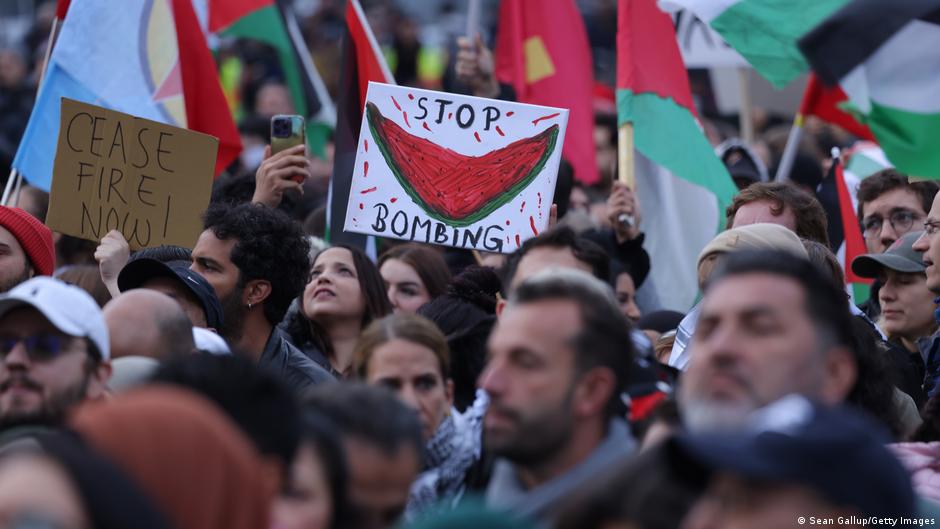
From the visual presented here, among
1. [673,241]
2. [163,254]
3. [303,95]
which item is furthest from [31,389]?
[303,95]

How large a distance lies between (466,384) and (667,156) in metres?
2.48

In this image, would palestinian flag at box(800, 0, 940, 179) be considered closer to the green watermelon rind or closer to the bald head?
the green watermelon rind

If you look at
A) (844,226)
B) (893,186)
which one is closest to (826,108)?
(844,226)

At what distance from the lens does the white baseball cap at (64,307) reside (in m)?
4.46

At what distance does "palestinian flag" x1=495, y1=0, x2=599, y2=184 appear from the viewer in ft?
28.9

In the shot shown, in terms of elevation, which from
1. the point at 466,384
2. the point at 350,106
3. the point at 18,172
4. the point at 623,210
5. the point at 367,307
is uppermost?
the point at 350,106

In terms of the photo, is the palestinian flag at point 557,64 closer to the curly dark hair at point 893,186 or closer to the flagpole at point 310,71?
the curly dark hair at point 893,186

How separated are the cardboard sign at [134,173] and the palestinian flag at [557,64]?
2.46 meters

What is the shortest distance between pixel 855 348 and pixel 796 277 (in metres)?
1.18

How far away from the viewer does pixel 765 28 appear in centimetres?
704

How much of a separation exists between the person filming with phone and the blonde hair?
1.97 m

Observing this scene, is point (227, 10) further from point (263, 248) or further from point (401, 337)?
point (401, 337)

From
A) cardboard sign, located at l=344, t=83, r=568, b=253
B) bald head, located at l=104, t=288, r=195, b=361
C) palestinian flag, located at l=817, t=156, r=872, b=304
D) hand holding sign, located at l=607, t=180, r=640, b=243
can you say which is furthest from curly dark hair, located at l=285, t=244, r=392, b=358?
palestinian flag, located at l=817, t=156, r=872, b=304

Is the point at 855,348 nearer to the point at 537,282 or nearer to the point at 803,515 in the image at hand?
the point at 537,282
